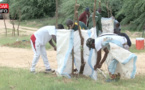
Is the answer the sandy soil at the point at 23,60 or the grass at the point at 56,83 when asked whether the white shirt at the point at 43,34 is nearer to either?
the grass at the point at 56,83

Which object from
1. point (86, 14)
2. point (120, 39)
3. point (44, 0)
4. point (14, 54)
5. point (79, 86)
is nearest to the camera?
point (79, 86)

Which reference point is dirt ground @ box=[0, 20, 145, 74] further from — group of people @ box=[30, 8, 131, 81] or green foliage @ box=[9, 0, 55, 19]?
green foliage @ box=[9, 0, 55, 19]

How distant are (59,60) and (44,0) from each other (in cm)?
2737

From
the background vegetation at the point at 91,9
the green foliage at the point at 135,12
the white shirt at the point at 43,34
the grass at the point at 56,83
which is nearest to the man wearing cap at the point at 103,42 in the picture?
the grass at the point at 56,83

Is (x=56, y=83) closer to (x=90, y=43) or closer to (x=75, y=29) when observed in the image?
(x=90, y=43)

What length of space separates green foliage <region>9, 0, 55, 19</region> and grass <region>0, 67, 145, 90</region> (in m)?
27.5

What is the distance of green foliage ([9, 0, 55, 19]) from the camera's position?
32.5m

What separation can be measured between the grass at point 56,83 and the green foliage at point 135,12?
46.3ft

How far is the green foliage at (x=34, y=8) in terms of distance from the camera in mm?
32469

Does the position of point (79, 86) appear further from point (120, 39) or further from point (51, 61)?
point (51, 61)

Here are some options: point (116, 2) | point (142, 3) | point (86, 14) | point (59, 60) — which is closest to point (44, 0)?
point (116, 2)

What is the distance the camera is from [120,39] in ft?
16.1

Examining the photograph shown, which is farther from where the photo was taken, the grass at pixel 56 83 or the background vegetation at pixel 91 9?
the background vegetation at pixel 91 9

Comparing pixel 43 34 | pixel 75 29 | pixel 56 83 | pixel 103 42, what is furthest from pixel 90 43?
pixel 43 34
